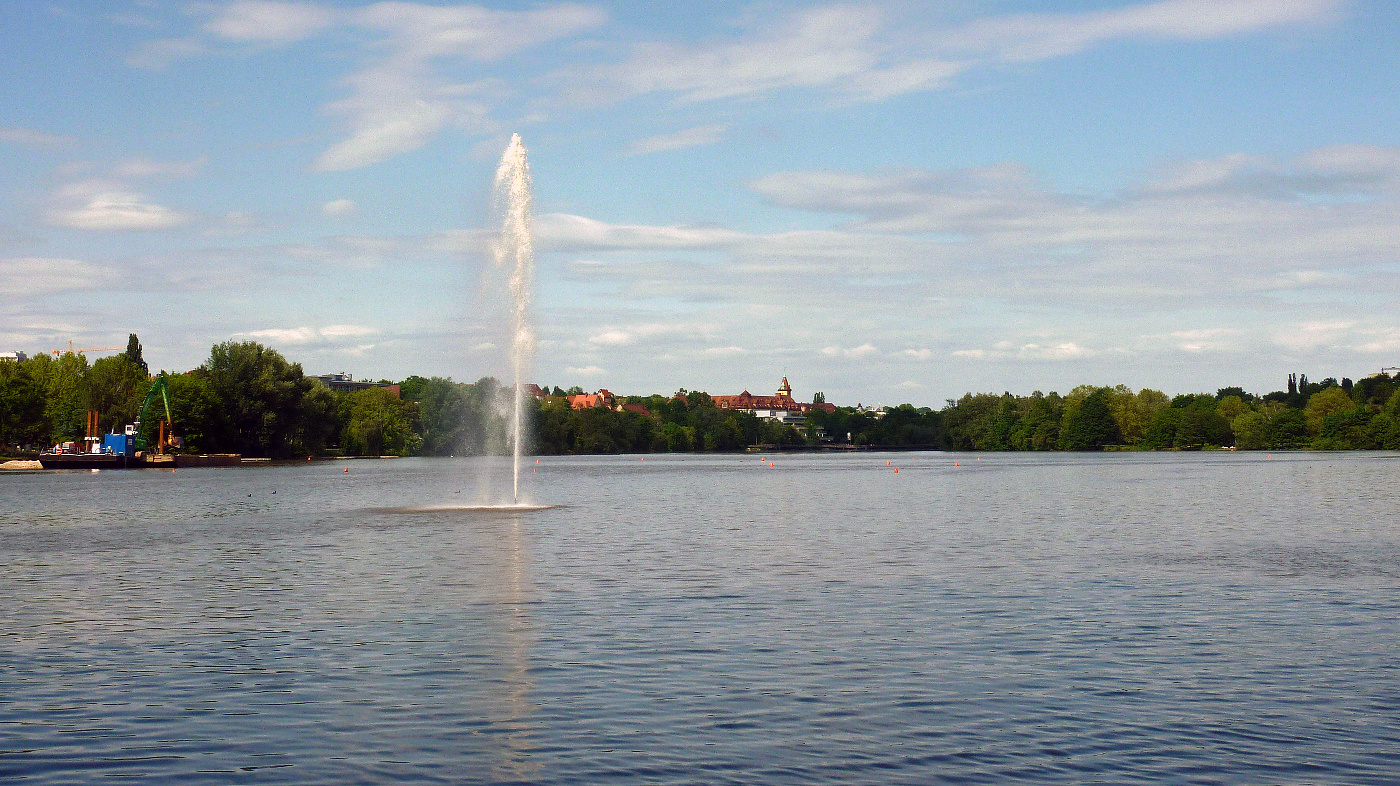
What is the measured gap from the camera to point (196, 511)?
61750 millimetres

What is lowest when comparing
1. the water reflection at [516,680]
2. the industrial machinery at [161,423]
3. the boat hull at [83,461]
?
the water reflection at [516,680]

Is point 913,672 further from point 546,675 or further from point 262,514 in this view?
point 262,514

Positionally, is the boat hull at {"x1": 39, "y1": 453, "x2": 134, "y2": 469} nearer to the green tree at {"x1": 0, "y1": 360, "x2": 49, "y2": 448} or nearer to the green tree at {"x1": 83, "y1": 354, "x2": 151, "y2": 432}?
the green tree at {"x1": 0, "y1": 360, "x2": 49, "y2": 448}

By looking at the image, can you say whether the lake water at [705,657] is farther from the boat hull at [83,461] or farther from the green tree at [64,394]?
the green tree at [64,394]

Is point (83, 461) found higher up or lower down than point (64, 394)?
lower down

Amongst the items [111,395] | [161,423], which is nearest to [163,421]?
[161,423]

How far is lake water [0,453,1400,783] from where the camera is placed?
Answer: 13602 mm

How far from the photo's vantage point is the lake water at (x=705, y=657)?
44.6 ft

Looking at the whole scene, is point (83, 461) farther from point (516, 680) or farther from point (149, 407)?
point (516, 680)

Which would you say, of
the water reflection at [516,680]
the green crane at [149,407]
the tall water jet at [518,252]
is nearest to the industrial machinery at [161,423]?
the green crane at [149,407]

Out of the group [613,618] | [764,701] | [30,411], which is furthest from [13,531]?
[30,411]

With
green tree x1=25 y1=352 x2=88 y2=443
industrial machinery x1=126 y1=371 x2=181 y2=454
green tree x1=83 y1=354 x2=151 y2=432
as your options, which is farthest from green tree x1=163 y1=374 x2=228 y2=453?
green tree x1=25 y1=352 x2=88 y2=443

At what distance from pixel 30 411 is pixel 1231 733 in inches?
6043

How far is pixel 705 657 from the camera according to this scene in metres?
19.6
